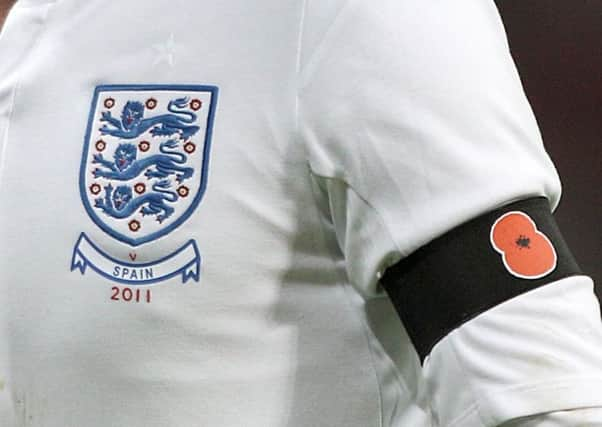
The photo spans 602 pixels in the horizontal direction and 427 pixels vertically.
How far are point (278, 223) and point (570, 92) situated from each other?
69 centimetres

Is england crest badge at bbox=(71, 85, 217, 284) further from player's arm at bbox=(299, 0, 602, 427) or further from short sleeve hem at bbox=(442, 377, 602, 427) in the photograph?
short sleeve hem at bbox=(442, 377, 602, 427)

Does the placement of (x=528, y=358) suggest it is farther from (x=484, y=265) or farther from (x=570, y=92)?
(x=570, y=92)

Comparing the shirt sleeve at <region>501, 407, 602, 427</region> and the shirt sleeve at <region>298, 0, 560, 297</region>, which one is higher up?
the shirt sleeve at <region>298, 0, 560, 297</region>

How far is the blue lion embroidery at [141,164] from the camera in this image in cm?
58

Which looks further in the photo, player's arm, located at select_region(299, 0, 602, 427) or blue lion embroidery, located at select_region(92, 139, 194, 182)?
blue lion embroidery, located at select_region(92, 139, 194, 182)

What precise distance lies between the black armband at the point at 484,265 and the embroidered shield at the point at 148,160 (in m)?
0.14

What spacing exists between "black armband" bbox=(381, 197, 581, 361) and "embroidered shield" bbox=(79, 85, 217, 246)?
0.14 meters

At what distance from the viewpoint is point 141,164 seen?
588 millimetres

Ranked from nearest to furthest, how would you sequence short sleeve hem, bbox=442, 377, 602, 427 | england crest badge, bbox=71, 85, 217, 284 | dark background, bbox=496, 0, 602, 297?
1. short sleeve hem, bbox=442, 377, 602, 427
2. england crest badge, bbox=71, 85, 217, 284
3. dark background, bbox=496, 0, 602, 297

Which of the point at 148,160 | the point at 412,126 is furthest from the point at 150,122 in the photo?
the point at 412,126

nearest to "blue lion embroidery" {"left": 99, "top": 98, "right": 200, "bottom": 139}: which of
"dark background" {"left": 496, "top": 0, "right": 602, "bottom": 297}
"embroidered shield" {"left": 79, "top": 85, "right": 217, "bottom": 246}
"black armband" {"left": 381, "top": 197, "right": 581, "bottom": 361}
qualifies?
"embroidered shield" {"left": 79, "top": 85, "right": 217, "bottom": 246}

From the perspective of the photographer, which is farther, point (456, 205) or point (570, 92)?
point (570, 92)

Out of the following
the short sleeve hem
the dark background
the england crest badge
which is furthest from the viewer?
the dark background

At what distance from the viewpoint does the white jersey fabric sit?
50cm
